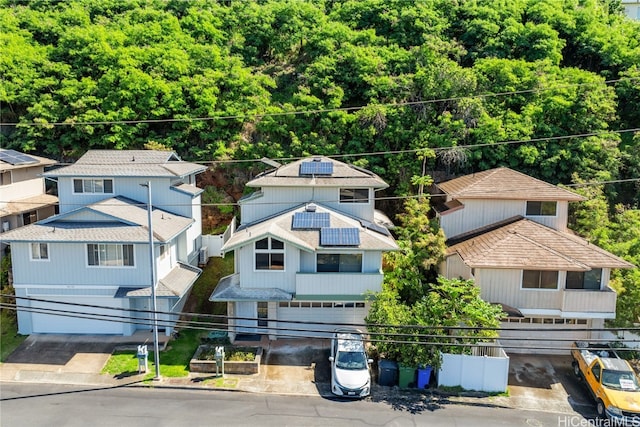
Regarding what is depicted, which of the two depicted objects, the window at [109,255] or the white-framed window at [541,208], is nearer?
the window at [109,255]

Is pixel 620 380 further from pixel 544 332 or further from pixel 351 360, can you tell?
pixel 351 360

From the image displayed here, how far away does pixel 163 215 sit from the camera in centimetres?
2505

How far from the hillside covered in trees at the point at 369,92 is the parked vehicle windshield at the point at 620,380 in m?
10.8

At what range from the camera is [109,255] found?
21.5 meters

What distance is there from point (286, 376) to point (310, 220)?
24.5 feet

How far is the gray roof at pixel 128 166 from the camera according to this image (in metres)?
24.8

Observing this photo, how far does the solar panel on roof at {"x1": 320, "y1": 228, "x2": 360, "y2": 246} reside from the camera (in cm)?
2102

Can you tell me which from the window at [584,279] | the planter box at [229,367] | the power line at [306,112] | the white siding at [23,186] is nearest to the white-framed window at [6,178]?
the white siding at [23,186]

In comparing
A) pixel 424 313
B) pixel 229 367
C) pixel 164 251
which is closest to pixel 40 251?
pixel 164 251

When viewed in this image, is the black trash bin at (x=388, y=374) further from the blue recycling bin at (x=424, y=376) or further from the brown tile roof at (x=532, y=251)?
the brown tile roof at (x=532, y=251)

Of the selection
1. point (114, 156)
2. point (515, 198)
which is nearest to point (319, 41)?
point (114, 156)

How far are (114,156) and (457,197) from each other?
66.9 ft

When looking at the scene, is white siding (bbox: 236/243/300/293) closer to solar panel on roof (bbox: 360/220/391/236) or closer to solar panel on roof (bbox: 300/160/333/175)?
solar panel on roof (bbox: 360/220/391/236)

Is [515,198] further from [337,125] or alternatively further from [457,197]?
[337,125]
